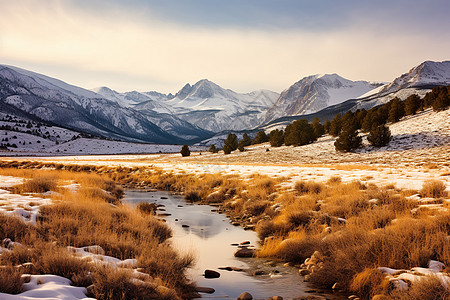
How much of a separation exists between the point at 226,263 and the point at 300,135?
2677 inches

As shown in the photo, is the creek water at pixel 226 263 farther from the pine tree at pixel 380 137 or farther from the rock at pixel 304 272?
the pine tree at pixel 380 137

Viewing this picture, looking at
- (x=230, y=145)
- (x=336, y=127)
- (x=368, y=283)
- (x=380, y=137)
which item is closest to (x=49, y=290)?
(x=368, y=283)

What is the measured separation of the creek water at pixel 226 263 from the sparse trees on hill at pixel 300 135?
61352mm

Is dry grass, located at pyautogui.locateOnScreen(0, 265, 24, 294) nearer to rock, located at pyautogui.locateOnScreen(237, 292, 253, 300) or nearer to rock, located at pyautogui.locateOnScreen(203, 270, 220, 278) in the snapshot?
rock, located at pyautogui.locateOnScreen(237, 292, 253, 300)

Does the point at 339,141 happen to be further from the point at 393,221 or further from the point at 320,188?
the point at 393,221

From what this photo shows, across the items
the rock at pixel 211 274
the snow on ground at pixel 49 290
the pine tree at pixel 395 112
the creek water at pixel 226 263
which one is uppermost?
the pine tree at pixel 395 112

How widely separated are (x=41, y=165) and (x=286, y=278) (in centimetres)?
4677

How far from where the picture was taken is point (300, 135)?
74.4m

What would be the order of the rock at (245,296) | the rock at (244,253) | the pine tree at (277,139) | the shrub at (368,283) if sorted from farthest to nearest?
the pine tree at (277,139), the rock at (244,253), the rock at (245,296), the shrub at (368,283)

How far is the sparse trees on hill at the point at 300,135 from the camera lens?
7419 centimetres

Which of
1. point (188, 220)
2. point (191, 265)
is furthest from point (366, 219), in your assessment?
point (188, 220)

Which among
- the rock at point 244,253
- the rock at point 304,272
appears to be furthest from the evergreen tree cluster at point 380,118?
the rock at point 304,272

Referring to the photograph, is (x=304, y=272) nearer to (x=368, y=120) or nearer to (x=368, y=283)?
(x=368, y=283)

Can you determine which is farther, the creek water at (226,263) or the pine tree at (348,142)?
the pine tree at (348,142)
